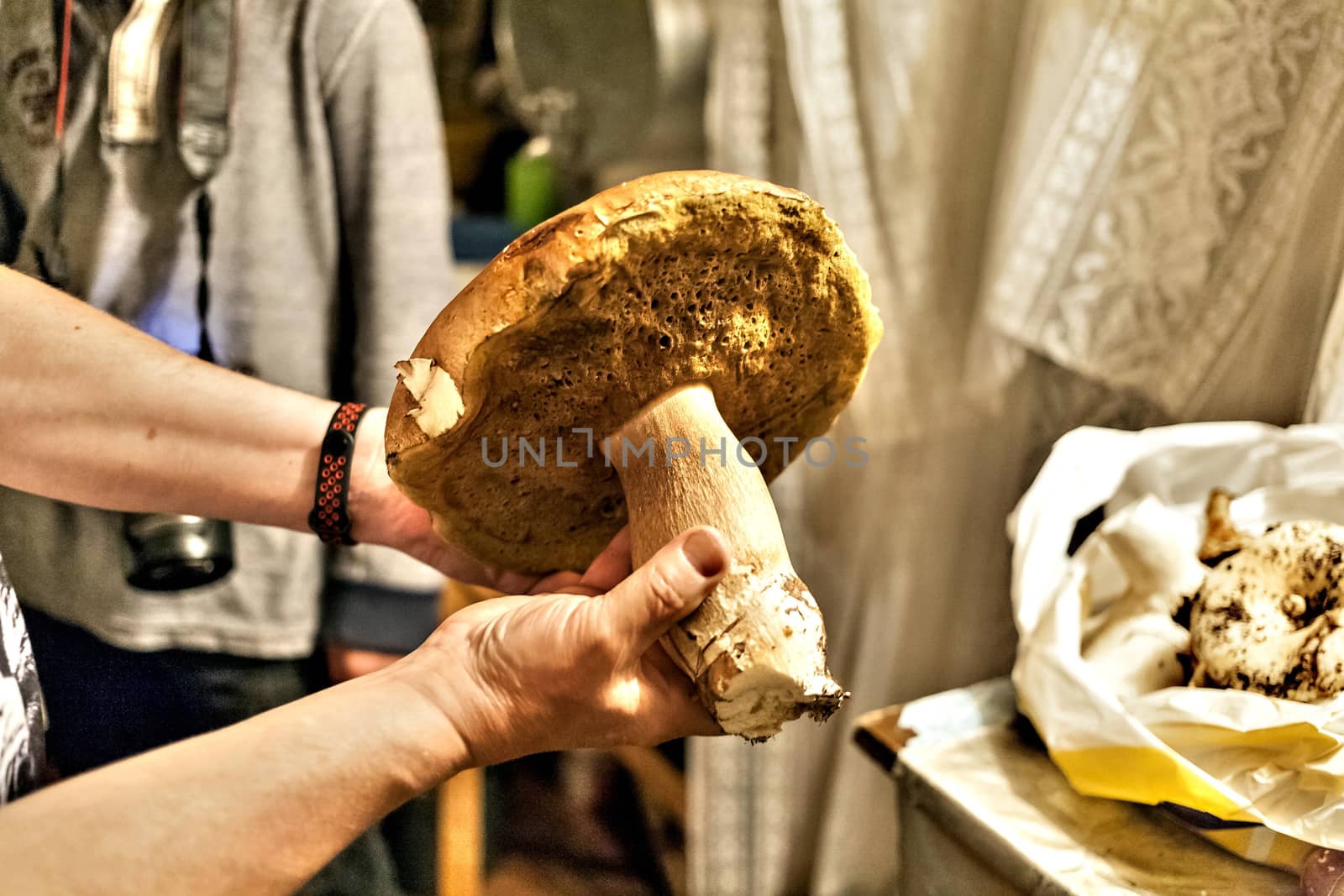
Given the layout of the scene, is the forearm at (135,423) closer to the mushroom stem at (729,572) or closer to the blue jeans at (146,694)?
the blue jeans at (146,694)

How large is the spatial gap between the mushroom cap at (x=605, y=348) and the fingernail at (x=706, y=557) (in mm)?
90

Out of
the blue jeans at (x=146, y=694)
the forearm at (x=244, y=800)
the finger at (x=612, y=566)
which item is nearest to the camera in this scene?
the forearm at (x=244, y=800)

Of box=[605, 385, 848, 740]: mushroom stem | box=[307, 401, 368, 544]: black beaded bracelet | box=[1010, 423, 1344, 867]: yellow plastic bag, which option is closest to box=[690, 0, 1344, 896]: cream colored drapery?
box=[1010, 423, 1344, 867]: yellow plastic bag

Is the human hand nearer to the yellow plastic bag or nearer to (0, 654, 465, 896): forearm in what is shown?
(0, 654, 465, 896): forearm

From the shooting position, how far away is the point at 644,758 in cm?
129

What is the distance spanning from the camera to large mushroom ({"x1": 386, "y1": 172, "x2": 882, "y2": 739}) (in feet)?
1.48

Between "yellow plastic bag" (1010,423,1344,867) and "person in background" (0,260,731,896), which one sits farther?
"yellow plastic bag" (1010,423,1344,867)

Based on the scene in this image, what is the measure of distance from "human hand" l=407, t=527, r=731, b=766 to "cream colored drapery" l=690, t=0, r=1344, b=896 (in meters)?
0.58

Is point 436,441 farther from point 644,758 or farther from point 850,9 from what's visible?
point 644,758

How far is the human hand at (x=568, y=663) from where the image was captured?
0.50 m

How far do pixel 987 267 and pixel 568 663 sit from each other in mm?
703

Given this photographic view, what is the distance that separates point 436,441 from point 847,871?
1.03 m

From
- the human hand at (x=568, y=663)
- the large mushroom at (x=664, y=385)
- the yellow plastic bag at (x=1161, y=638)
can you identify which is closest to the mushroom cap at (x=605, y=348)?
the large mushroom at (x=664, y=385)

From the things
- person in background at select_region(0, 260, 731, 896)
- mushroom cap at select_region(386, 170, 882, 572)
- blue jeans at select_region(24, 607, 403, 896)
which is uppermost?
mushroom cap at select_region(386, 170, 882, 572)
